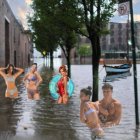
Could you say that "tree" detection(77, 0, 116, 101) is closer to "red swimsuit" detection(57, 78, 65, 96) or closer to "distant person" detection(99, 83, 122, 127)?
"red swimsuit" detection(57, 78, 65, 96)

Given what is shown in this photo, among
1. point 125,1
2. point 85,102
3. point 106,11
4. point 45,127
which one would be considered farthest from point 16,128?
point 106,11

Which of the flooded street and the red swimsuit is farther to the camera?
the flooded street

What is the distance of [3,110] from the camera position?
733 inches

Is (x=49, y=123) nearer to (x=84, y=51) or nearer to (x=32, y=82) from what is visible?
(x=32, y=82)

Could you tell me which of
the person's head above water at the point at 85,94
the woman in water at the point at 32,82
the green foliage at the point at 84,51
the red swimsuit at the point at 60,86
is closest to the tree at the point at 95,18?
the woman in water at the point at 32,82

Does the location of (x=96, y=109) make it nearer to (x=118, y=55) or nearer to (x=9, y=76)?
(x=9, y=76)

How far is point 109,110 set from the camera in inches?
335

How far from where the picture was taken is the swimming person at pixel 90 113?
338 inches

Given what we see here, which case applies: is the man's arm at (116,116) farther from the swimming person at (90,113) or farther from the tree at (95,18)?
the tree at (95,18)

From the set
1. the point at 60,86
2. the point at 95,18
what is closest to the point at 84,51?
the point at 95,18

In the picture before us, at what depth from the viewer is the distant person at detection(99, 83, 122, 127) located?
8.50 metres

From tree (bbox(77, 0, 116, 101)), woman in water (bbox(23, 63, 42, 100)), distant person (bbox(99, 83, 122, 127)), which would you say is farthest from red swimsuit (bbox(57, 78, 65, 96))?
tree (bbox(77, 0, 116, 101))

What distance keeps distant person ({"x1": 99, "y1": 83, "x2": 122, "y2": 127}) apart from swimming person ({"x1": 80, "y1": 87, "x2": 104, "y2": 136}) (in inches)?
3.8

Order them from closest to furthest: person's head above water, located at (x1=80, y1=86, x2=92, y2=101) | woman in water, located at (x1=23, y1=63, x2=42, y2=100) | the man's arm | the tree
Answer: the man's arm
person's head above water, located at (x1=80, y1=86, x2=92, y2=101)
woman in water, located at (x1=23, y1=63, x2=42, y2=100)
the tree
